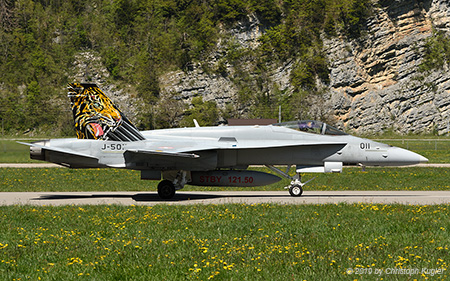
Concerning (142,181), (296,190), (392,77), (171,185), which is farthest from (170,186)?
(392,77)

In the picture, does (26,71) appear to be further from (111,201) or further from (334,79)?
(111,201)

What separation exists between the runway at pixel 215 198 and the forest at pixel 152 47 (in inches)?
2263

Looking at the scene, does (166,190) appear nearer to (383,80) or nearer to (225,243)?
(225,243)

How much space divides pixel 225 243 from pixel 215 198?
864 cm

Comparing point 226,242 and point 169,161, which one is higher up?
point 169,161

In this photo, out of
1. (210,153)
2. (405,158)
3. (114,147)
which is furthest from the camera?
(405,158)

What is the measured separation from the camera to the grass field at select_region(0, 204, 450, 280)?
7652mm

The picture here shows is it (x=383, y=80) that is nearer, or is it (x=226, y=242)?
(x=226, y=242)

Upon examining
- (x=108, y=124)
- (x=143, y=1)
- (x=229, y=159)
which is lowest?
(x=229, y=159)

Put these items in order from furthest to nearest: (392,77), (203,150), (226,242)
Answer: (392,77) → (203,150) → (226,242)

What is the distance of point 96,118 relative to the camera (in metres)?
17.7

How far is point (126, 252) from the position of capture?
887 centimetres

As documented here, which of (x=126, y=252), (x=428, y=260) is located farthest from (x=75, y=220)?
(x=428, y=260)

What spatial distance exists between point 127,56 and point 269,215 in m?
80.7
